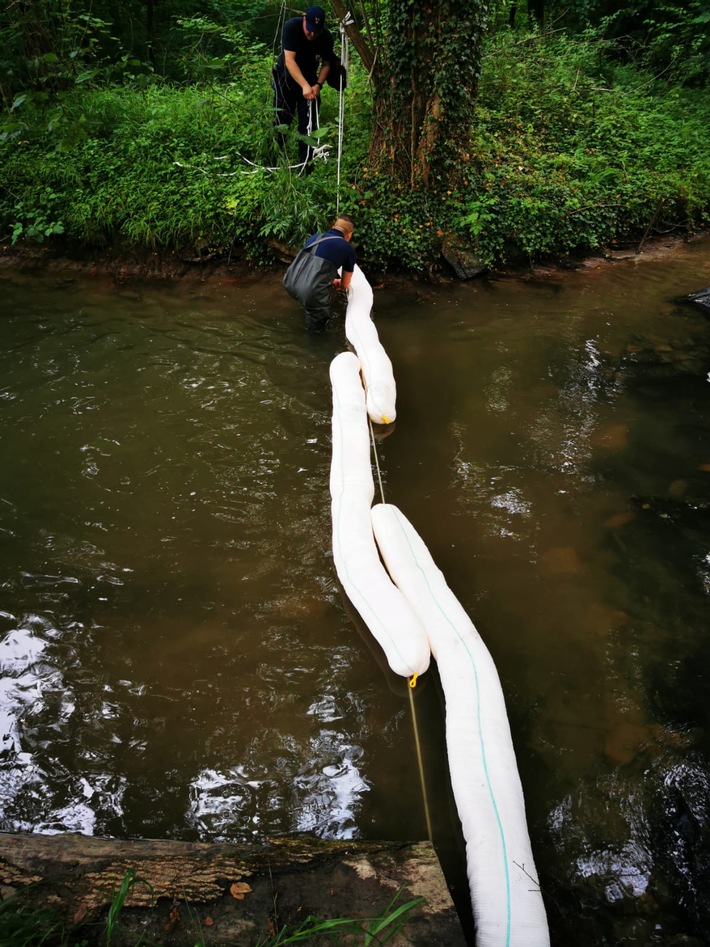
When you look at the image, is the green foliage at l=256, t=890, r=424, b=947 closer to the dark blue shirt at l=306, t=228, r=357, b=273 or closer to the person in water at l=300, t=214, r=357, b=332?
the person in water at l=300, t=214, r=357, b=332

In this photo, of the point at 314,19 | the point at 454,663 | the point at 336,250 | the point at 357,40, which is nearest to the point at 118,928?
the point at 454,663

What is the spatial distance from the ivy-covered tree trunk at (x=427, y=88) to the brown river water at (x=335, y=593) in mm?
2497

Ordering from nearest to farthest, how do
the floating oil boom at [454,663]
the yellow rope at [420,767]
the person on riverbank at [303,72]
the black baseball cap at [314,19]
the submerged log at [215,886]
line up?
1. the submerged log at [215,886]
2. the floating oil boom at [454,663]
3. the yellow rope at [420,767]
4. the black baseball cap at [314,19]
5. the person on riverbank at [303,72]

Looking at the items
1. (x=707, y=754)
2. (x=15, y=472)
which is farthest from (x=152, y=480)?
(x=707, y=754)

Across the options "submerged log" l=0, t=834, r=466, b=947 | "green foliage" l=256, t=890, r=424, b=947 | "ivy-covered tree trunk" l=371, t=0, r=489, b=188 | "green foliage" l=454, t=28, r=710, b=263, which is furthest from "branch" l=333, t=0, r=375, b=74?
"green foliage" l=256, t=890, r=424, b=947

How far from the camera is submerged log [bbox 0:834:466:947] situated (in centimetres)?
181

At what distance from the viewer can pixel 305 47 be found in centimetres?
676

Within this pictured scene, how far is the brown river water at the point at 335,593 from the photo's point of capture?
2564mm

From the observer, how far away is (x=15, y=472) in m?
4.44

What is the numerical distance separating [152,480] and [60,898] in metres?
2.90

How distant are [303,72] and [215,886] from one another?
767 centimetres

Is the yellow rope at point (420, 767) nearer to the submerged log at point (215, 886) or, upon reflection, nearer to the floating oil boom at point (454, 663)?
the floating oil boom at point (454, 663)

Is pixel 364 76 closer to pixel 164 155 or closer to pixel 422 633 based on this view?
pixel 164 155

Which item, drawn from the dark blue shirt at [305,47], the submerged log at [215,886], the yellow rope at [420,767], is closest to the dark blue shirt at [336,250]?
the dark blue shirt at [305,47]
